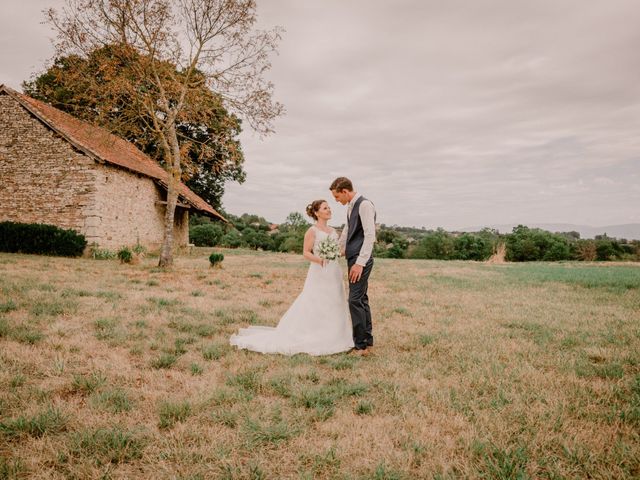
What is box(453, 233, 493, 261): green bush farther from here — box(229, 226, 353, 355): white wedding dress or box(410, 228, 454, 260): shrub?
box(229, 226, 353, 355): white wedding dress

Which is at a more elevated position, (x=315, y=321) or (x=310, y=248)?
(x=310, y=248)

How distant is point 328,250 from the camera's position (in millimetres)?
5469

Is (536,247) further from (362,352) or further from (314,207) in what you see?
(362,352)

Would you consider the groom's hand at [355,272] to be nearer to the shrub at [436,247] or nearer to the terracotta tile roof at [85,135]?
the terracotta tile roof at [85,135]

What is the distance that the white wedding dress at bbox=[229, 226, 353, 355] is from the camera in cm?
509

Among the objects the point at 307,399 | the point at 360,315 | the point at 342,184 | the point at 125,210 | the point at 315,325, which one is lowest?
the point at 307,399

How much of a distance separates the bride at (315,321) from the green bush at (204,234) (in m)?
45.8

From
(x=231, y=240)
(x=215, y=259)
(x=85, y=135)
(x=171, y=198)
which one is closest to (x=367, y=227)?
(x=215, y=259)

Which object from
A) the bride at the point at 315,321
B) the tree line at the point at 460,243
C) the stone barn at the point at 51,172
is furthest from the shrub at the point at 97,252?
the tree line at the point at 460,243

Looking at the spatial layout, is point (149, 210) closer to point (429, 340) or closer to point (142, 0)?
point (142, 0)

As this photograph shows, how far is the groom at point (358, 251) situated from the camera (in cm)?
504

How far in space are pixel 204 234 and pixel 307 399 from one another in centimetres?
4852

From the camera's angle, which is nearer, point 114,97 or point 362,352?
point 362,352

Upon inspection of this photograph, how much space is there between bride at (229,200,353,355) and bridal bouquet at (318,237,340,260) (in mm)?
85
